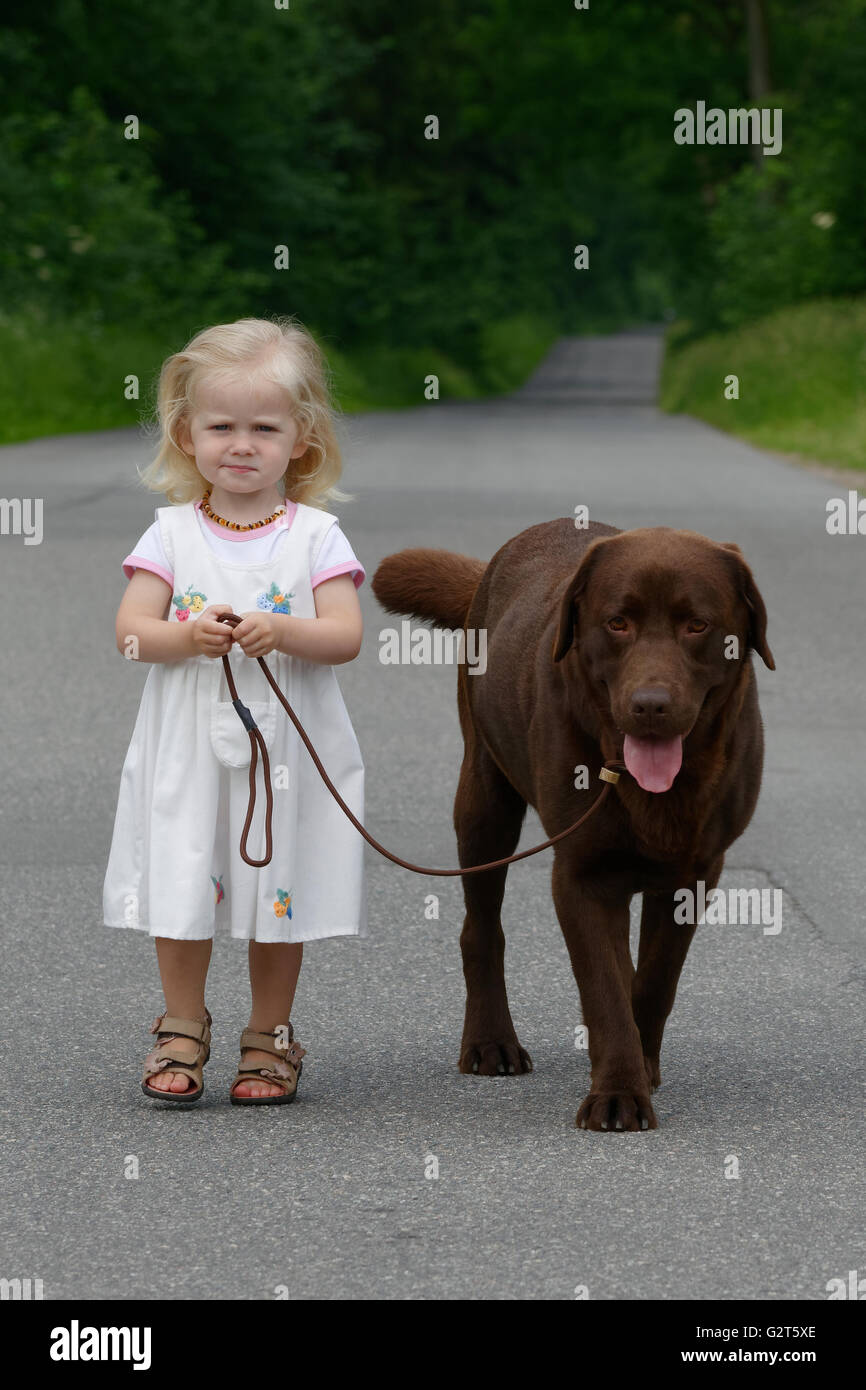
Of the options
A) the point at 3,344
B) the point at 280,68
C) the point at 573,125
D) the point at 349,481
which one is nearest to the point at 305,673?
the point at 349,481

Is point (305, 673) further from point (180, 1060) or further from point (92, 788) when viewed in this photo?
point (92, 788)

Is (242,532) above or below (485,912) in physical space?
above

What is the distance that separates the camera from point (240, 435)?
4.22m

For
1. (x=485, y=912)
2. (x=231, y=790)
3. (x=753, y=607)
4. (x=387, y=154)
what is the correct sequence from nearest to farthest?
(x=753, y=607) < (x=231, y=790) < (x=485, y=912) < (x=387, y=154)

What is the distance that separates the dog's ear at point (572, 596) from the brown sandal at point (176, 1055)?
3.26ft

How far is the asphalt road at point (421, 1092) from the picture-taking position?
3428mm

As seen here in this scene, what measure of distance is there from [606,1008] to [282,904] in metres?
0.63

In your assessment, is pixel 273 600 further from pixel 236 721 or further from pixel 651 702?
pixel 651 702

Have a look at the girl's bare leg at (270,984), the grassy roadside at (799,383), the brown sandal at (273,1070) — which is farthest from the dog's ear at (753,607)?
the grassy roadside at (799,383)

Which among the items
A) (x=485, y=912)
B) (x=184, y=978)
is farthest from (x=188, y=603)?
(x=485, y=912)

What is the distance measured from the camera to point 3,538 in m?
14.9

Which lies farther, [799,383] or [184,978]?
[799,383]

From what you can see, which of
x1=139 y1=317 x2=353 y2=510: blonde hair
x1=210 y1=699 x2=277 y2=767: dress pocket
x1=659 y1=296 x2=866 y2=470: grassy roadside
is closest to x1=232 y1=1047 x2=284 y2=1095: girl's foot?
x1=210 y1=699 x2=277 y2=767: dress pocket

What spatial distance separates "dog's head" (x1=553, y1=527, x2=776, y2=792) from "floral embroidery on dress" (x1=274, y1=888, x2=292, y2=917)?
684mm
